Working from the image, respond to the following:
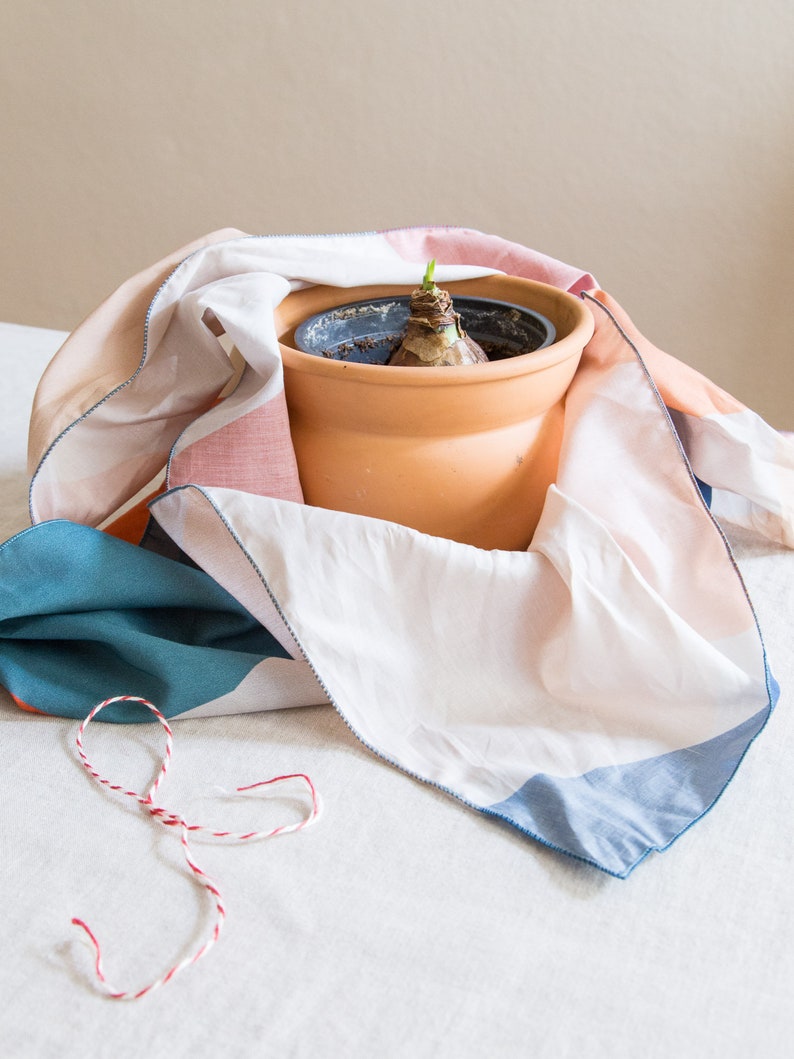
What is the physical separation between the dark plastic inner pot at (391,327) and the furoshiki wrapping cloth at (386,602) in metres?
0.05

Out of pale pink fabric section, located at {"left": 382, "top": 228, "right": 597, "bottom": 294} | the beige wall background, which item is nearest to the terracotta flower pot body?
pale pink fabric section, located at {"left": 382, "top": 228, "right": 597, "bottom": 294}

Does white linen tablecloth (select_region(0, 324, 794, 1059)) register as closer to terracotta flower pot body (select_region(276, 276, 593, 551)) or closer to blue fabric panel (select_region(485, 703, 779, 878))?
blue fabric panel (select_region(485, 703, 779, 878))

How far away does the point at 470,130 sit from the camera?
5.73 feet

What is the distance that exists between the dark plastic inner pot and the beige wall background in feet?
3.76

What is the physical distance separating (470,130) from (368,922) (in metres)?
1.58

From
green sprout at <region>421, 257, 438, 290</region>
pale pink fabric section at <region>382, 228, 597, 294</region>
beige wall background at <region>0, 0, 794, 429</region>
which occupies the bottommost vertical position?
beige wall background at <region>0, 0, 794, 429</region>

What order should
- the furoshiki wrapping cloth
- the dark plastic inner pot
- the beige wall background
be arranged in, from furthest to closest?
the beige wall background → the dark plastic inner pot → the furoshiki wrapping cloth

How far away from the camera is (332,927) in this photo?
0.40 m

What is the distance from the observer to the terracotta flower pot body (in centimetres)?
55

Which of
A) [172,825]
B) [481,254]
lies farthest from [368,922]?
[481,254]

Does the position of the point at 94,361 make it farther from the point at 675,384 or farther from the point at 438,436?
the point at 675,384

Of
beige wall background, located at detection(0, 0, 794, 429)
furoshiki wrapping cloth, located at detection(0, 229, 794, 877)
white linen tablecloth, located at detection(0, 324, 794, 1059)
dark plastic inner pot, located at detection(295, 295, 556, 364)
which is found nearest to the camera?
white linen tablecloth, located at detection(0, 324, 794, 1059)

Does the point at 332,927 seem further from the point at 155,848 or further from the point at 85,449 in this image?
the point at 85,449

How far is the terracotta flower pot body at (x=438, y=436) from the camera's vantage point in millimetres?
551
